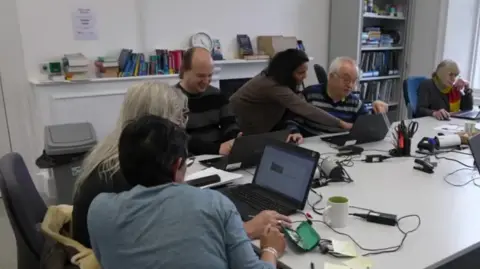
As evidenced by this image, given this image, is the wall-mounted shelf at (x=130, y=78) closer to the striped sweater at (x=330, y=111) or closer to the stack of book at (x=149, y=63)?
the stack of book at (x=149, y=63)

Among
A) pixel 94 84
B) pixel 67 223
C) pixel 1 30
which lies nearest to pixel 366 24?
pixel 94 84

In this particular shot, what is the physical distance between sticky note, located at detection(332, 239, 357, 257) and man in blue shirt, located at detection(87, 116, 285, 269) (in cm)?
35

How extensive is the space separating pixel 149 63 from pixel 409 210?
9.49 feet

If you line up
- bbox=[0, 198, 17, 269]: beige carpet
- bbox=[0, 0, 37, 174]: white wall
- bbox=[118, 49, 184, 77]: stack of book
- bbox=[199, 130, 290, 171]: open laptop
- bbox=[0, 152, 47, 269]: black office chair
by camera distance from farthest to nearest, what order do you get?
bbox=[118, 49, 184, 77]: stack of book → bbox=[0, 0, 37, 174]: white wall → bbox=[0, 198, 17, 269]: beige carpet → bbox=[199, 130, 290, 171]: open laptop → bbox=[0, 152, 47, 269]: black office chair

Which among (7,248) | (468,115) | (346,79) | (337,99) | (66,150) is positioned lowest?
(7,248)

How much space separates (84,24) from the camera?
12.0 ft

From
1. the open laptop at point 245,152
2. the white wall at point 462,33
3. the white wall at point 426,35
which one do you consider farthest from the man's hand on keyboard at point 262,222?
the white wall at point 462,33

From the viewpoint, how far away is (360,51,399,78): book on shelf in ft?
17.9

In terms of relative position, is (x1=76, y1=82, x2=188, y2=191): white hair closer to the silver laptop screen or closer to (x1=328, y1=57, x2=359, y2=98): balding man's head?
the silver laptop screen

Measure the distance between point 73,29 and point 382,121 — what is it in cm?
269

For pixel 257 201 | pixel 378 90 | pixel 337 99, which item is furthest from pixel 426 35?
pixel 257 201

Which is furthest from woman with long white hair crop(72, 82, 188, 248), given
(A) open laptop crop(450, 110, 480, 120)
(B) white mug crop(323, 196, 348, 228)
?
(A) open laptop crop(450, 110, 480, 120)

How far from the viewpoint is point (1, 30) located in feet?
11.0

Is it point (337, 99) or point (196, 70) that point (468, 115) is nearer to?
point (337, 99)
